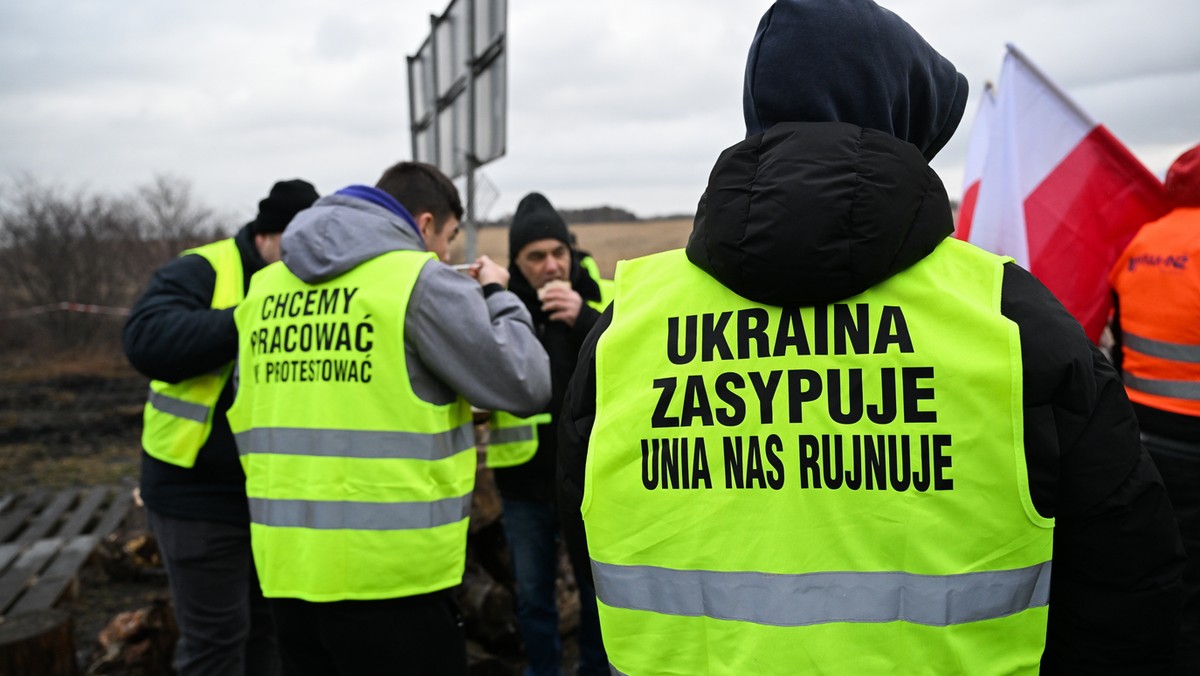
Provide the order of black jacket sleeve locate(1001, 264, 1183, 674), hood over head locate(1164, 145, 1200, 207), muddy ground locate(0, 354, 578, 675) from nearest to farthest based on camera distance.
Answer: black jacket sleeve locate(1001, 264, 1183, 674) → hood over head locate(1164, 145, 1200, 207) → muddy ground locate(0, 354, 578, 675)

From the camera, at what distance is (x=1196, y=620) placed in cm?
301

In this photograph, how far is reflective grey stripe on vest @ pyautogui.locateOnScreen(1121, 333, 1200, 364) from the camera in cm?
308

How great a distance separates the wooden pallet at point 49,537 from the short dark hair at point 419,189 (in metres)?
3.46

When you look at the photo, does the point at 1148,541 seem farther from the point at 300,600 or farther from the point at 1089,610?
the point at 300,600

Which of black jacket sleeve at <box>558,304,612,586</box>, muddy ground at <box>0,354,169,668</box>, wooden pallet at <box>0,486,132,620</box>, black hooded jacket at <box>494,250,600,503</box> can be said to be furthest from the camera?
muddy ground at <box>0,354,169,668</box>

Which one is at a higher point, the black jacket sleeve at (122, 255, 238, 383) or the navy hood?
the navy hood

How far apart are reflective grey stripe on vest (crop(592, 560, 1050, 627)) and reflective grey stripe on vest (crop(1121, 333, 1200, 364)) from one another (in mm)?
2288

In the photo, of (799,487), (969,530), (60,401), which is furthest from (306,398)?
(60,401)

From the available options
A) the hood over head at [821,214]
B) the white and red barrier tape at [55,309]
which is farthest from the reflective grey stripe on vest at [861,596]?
the white and red barrier tape at [55,309]

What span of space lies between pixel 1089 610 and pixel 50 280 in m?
20.0

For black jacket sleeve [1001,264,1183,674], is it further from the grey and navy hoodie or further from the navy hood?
the grey and navy hoodie

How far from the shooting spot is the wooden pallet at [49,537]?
17.1 feet

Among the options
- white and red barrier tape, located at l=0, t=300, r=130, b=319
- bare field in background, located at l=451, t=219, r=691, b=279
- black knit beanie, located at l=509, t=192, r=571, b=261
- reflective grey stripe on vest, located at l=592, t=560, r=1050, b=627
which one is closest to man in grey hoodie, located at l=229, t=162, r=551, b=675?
reflective grey stripe on vest, located at l=592, t=560, r=1050, b=627

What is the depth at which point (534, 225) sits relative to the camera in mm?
4008
